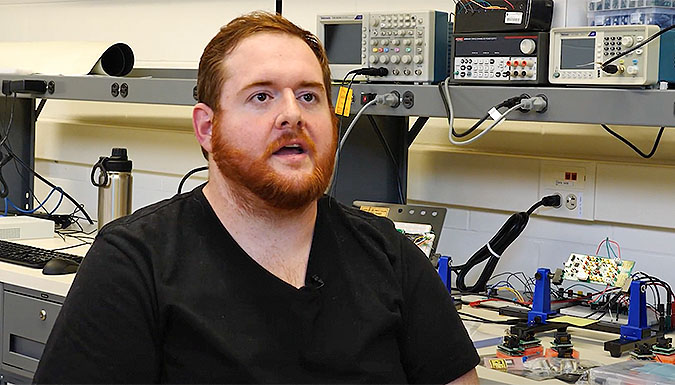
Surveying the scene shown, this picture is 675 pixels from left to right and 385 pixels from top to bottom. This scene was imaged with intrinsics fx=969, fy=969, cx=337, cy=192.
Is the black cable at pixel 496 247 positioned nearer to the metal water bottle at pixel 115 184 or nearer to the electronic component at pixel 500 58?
the electronic component at pixel 500 58

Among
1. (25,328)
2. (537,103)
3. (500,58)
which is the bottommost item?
(25,328)

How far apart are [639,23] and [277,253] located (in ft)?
3.37

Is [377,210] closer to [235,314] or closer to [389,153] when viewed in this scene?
[389,153]

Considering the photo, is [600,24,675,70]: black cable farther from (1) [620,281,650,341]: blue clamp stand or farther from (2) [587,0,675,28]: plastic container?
(1) [620,281,650,341]: blue clamp stand

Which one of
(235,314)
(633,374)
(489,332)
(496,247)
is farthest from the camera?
(496,247)

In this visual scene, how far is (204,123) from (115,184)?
4.59 ft

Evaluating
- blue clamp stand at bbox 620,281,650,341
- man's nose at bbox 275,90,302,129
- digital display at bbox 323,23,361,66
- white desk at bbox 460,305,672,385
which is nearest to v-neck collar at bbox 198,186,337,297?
man's nose at bbox 275,90,302,129

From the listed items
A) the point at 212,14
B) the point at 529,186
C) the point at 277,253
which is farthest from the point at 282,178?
the point at 212,14

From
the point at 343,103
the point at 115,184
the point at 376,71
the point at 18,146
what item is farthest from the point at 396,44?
the point at 18,146

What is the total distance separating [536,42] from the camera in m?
2.08

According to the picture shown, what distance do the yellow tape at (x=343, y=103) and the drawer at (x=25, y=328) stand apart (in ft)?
2.70

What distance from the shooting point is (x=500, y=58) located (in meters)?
2.13

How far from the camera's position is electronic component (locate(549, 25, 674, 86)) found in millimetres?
1884

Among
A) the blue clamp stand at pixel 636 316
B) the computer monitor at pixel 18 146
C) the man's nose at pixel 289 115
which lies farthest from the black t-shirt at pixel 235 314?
the computer monitor at pixel 18 146
